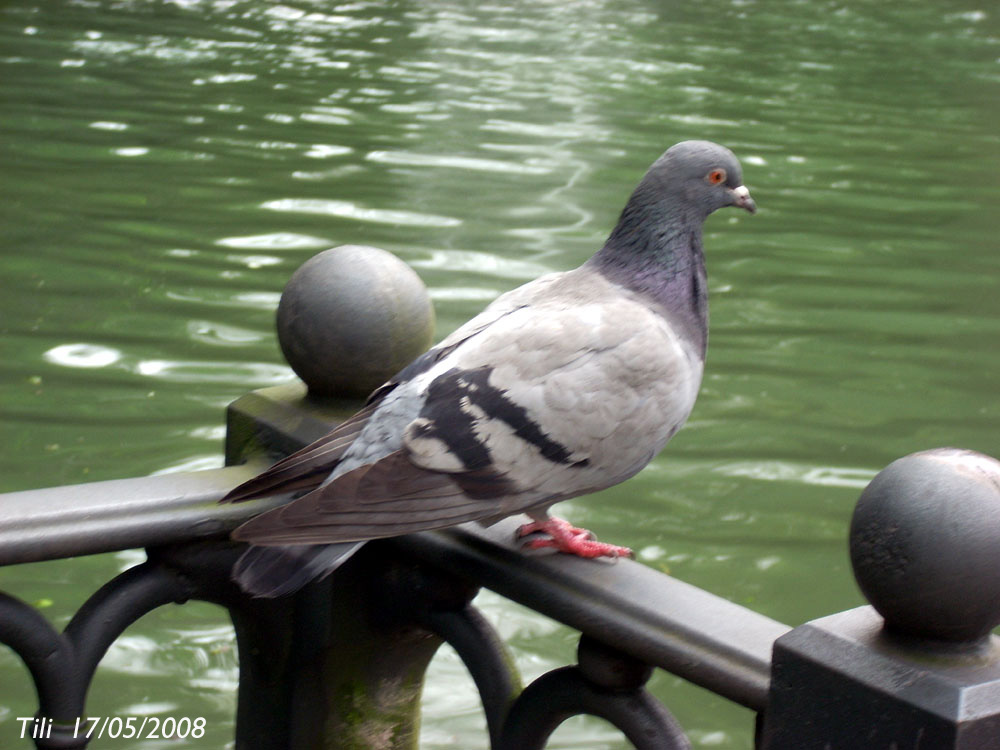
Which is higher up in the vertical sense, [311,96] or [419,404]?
[419,404]

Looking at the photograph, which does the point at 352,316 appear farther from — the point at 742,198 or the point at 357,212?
the point at 357,212

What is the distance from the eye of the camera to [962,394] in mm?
5426

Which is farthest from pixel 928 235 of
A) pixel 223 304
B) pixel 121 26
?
pixel 121 26

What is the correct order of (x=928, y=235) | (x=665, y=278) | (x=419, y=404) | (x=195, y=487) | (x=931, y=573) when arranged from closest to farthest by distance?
(x=931, y=573), (x=195, y=487), (x=419, y=404), (x=665, y=278), (x=928, y=235)

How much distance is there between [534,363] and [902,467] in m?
0.90

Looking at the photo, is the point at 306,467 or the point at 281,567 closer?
the point at 281,567

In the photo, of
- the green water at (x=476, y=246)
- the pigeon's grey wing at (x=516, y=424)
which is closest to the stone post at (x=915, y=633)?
the pigeon's grey wing at (x=516, y=424)

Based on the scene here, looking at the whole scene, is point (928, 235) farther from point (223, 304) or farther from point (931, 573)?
point (931, 573)

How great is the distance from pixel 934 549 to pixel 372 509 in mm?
839

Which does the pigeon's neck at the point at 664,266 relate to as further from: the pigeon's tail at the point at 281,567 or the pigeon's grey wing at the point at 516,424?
the pigeon's tail at the point at 281,567

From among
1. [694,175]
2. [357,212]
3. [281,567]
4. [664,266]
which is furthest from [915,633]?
[357,212]

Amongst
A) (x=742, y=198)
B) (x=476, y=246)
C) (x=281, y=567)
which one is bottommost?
(x=476, y=246)

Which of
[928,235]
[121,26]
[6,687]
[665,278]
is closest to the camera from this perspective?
[665,278]

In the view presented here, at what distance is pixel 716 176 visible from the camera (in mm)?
2613
